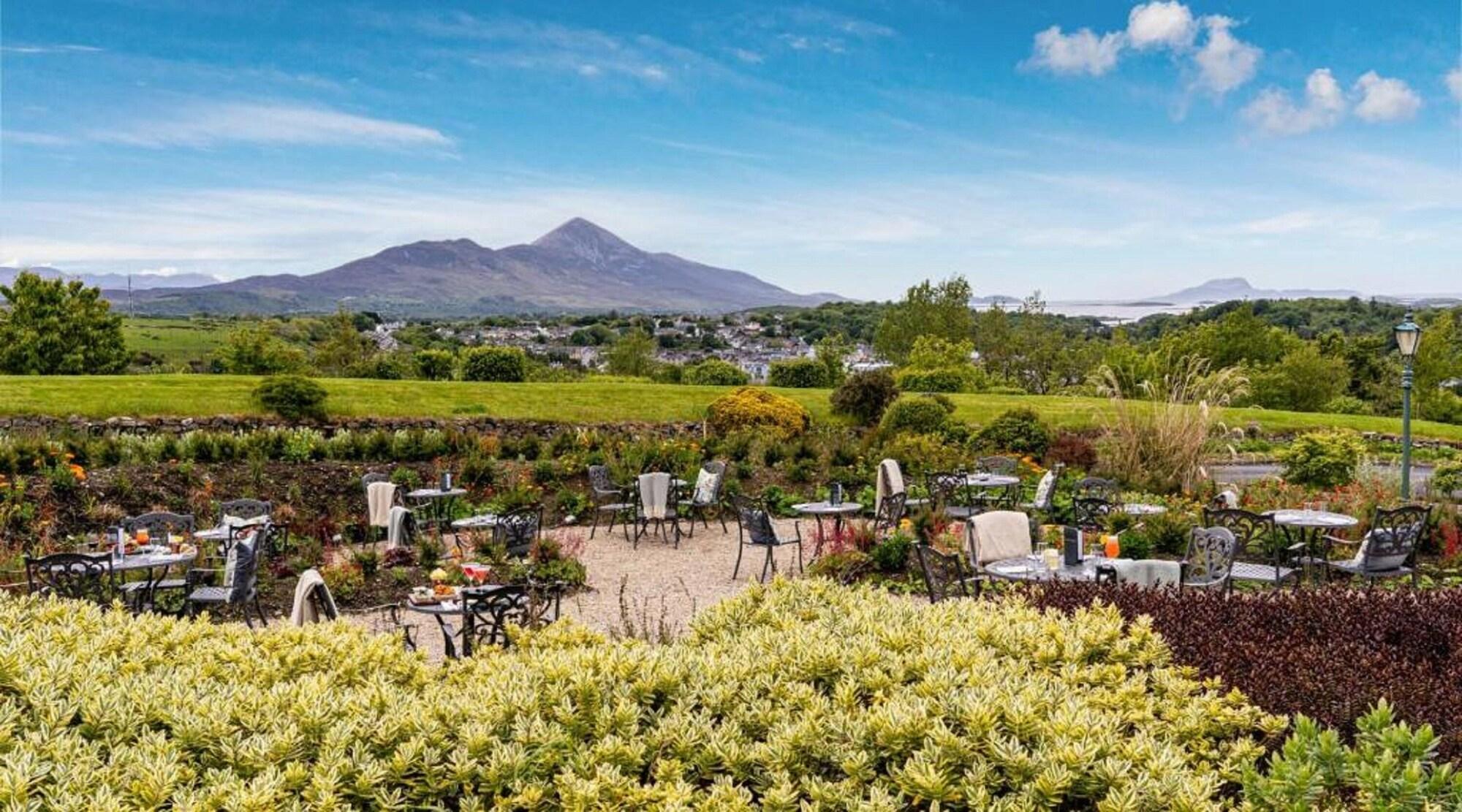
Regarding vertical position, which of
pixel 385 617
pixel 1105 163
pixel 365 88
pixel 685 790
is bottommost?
pixel 385 617

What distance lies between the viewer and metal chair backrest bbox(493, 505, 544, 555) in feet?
35.2

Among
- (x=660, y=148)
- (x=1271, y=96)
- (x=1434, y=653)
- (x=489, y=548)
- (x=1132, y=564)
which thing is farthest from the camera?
(x=660, y=148)

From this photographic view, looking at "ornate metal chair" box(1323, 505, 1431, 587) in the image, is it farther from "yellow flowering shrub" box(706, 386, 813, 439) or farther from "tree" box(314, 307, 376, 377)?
"tree" box(314, 307, 376, 377)

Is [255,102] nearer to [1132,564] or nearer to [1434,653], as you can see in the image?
[1132,564]

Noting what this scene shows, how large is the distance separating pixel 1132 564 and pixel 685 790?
20.7 feet

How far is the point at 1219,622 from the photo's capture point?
490 cm

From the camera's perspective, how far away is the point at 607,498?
1499 cm

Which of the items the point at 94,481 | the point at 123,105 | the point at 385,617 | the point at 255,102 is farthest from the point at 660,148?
the point at 385,617

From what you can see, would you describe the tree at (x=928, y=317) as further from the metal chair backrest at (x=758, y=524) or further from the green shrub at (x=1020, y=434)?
the metal chair backrest at (x=758, y=524)

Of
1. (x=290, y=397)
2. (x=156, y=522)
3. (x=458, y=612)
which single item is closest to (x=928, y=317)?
(x=290, y=397)

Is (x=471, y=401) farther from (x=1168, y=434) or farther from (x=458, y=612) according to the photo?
(x=458, y=612)

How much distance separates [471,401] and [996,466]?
14.1 metres

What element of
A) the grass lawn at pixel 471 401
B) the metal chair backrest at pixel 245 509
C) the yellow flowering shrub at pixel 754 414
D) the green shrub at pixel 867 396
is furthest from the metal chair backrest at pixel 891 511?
the green shrub at pixel 867 396

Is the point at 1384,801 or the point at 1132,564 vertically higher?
the point at 1384,801
